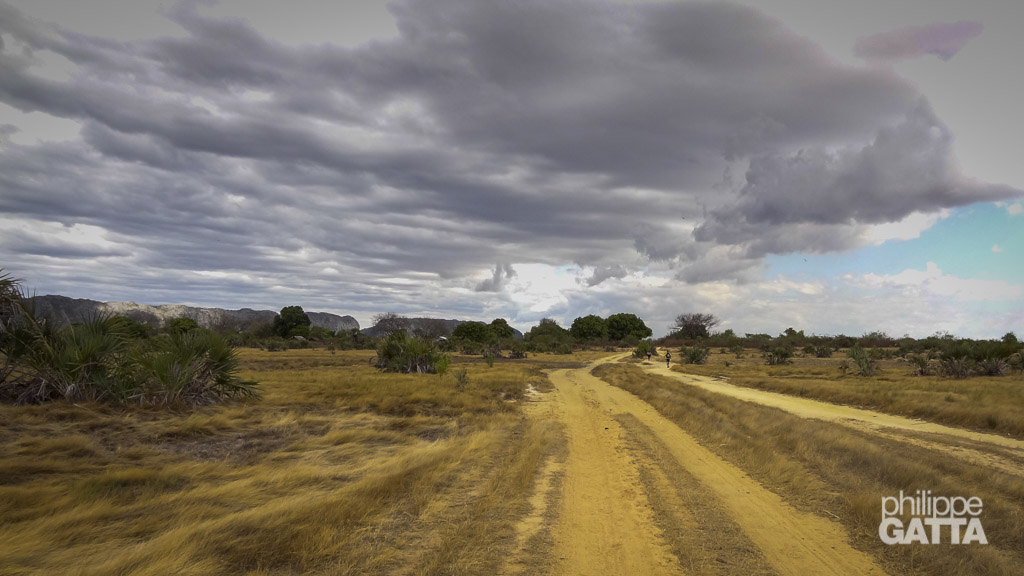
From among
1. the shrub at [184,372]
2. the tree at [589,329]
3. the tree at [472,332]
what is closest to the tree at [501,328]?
the tree at [472,332]

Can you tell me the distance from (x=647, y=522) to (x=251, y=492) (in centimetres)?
586

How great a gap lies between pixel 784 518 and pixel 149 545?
803 cm

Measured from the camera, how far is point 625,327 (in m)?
159

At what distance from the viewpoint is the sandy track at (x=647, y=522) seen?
5867mm

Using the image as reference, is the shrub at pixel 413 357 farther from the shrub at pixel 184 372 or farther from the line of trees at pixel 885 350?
the line of trees at pixel 885 350

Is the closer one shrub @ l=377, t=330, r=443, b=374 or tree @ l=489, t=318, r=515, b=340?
shrub @ l=377, t=330, r=443, b=374

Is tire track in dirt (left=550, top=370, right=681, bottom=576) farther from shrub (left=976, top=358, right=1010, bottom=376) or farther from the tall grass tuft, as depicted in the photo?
shrub (left=976, top=358, right=1010, bottom=376)

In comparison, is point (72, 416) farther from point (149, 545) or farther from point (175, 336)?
point (149, 545)

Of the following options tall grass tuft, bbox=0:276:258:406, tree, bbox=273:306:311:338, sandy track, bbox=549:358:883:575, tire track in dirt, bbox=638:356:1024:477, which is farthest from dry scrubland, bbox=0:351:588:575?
tree, bbox=273:306:311:338

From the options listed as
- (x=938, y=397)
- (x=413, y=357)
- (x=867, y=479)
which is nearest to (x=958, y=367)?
(x=938, y=397)

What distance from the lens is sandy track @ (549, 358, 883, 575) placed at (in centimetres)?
587

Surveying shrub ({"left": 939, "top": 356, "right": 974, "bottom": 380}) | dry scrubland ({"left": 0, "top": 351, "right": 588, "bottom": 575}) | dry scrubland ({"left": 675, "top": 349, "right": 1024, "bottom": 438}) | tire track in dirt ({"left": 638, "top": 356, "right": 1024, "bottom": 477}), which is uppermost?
shrub ({"left": 939, "top": 356, "right": 974, "bottom": 380})

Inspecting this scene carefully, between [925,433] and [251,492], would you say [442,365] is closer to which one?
[925,433]

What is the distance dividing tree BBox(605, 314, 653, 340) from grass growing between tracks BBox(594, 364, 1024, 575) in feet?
463
